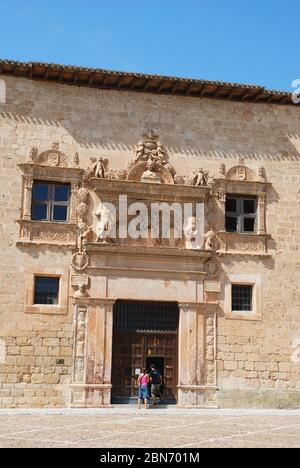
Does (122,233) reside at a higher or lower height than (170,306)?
higher

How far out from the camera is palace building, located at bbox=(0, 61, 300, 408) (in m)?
16.5

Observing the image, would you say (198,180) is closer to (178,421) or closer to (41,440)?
(178,421)

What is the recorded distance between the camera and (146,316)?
17.4 metres

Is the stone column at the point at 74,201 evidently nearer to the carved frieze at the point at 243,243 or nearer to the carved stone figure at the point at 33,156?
the carved stone figure at the point at 33,156

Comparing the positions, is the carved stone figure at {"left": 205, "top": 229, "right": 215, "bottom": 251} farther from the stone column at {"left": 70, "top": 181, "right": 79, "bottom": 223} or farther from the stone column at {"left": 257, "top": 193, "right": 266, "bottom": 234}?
the stone column at {"left": 70, "top": 181, "right": 79, "bottom": 223}

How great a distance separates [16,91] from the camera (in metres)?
17.4

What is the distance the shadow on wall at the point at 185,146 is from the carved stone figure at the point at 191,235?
190 centimetres

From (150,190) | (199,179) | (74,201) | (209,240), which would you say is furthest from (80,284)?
(199,179)

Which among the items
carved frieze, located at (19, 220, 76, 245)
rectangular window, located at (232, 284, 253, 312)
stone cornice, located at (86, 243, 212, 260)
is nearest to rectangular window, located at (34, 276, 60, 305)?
carved frieze, located at (19, 220, 76, 245)

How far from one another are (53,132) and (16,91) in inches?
56.8

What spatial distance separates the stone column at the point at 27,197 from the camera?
16.8 meters

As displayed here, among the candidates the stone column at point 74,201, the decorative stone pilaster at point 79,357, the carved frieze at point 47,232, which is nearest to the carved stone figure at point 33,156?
the stone column at point 74,201

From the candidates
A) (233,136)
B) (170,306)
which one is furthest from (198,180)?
(170,306)

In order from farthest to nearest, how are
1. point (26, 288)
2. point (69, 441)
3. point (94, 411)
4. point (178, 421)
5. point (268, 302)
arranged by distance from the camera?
point (268, 302), point (26, 288), point (94, 411), point (178, 421), point (69, 441)
